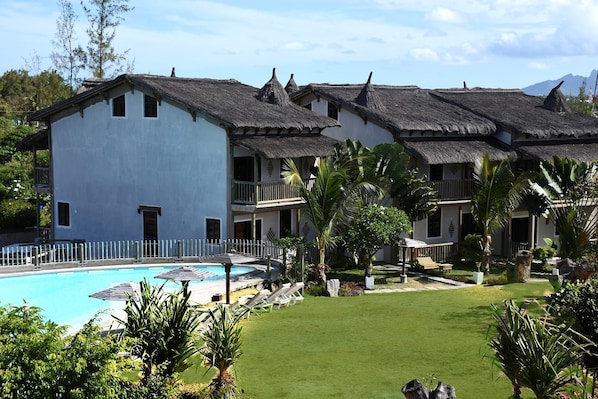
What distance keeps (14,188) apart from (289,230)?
15.4m

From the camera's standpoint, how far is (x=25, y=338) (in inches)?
439

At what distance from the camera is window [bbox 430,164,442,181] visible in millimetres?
36219

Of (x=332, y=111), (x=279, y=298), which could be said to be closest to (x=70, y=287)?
(x=279, y=298)

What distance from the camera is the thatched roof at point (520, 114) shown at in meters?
37.8

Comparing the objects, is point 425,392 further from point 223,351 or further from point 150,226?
point 150,226

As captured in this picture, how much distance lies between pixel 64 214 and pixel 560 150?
2261cm

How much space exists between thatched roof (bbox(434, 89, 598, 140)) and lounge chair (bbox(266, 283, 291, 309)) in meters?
17.0

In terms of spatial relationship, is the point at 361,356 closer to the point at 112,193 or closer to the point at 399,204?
the point at 399,204

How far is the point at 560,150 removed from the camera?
3806 centimetres

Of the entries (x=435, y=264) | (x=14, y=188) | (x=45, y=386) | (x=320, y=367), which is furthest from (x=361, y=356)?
(x=14, y=188)

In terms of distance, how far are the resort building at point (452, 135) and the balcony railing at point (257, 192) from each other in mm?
5890

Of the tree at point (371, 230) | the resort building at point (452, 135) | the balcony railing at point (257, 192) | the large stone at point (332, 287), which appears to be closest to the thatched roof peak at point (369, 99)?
the resort building at point (452, 135)

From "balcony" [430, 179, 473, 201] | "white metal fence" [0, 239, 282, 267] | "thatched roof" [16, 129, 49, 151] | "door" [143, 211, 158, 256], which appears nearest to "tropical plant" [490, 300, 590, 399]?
"white metal fence" [0, 239, 282, 267]

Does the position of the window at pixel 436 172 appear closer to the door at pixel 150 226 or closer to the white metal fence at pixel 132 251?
the white metal fence at pixel 132 251
